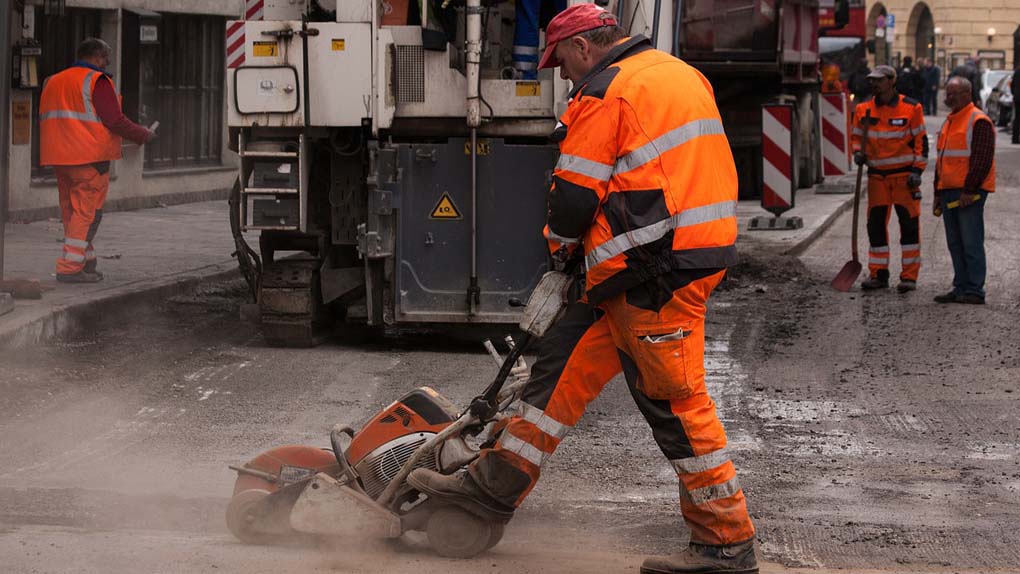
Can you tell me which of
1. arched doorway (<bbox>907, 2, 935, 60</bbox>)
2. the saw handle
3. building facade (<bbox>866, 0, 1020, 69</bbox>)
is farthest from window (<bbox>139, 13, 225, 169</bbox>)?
arched doorway (<bbox>907, 2, 935, 60</bbox>)

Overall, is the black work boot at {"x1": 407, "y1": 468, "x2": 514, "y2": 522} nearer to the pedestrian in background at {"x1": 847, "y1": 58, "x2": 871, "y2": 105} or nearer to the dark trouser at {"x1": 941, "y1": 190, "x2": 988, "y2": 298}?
the dark trouser at {"x1": 941, "y1": 190, "x2": 988, "y2": 298}

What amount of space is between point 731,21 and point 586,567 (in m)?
14.1

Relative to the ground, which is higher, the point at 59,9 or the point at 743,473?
the point at 59,9

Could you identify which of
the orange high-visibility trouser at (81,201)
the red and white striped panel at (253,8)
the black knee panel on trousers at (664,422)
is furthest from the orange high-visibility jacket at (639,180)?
the orange high-visibility trouser at (81,201)

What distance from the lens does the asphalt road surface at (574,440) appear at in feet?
16.8

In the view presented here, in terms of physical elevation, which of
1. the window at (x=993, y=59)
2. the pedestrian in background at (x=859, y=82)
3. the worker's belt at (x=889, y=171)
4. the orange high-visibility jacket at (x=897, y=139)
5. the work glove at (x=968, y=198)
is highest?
the window at (x=993, y=59)

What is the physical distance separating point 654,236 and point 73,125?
24.8 feet

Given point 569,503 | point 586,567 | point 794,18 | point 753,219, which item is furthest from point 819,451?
point 794,18

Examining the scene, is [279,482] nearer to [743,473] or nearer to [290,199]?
[743,473]

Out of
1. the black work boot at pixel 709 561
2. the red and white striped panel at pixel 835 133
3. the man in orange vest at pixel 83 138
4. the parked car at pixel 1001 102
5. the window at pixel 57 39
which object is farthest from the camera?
the parked car at pixel 1001 102

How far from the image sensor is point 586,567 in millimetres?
4922

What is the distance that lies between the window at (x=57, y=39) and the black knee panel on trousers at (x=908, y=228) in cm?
848

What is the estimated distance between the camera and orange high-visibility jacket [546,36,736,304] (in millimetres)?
4633

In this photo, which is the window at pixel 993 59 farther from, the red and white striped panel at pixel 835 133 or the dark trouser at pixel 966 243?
the dark trouser at pixel 966 243
